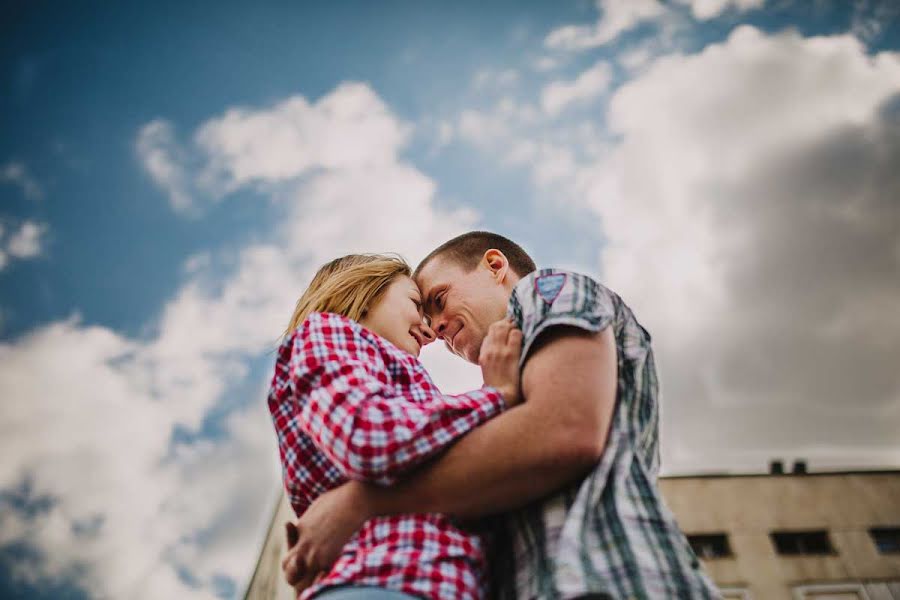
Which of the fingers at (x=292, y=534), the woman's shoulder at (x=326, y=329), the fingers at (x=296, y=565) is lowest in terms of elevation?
the fingers at (x=296, y=565)

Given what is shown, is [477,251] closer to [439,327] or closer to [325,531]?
[439,327]

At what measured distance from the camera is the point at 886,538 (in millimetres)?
16078

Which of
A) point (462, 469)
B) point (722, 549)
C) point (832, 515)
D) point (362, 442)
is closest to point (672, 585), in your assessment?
point (462, 469)

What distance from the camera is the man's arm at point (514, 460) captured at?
123cm

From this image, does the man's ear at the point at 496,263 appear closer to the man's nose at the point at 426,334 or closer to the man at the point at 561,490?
the man's nose at the point at 426,334

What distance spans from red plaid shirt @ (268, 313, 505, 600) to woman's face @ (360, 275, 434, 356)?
0.59 m

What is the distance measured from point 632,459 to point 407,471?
63 cm

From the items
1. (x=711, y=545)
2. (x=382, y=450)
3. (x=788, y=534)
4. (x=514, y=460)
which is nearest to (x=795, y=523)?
(x=788, y=534)

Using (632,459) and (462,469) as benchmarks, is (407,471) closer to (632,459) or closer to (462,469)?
(462,469)

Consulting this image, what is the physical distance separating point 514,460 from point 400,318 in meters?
1.10

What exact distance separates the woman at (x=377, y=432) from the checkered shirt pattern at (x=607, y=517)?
14cm

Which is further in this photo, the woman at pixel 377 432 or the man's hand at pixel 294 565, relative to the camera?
the man's hand at pixel 294 565

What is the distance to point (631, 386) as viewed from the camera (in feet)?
5.19

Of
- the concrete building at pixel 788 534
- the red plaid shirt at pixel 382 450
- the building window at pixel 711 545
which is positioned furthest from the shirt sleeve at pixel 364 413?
the building window at pixel 711 545
